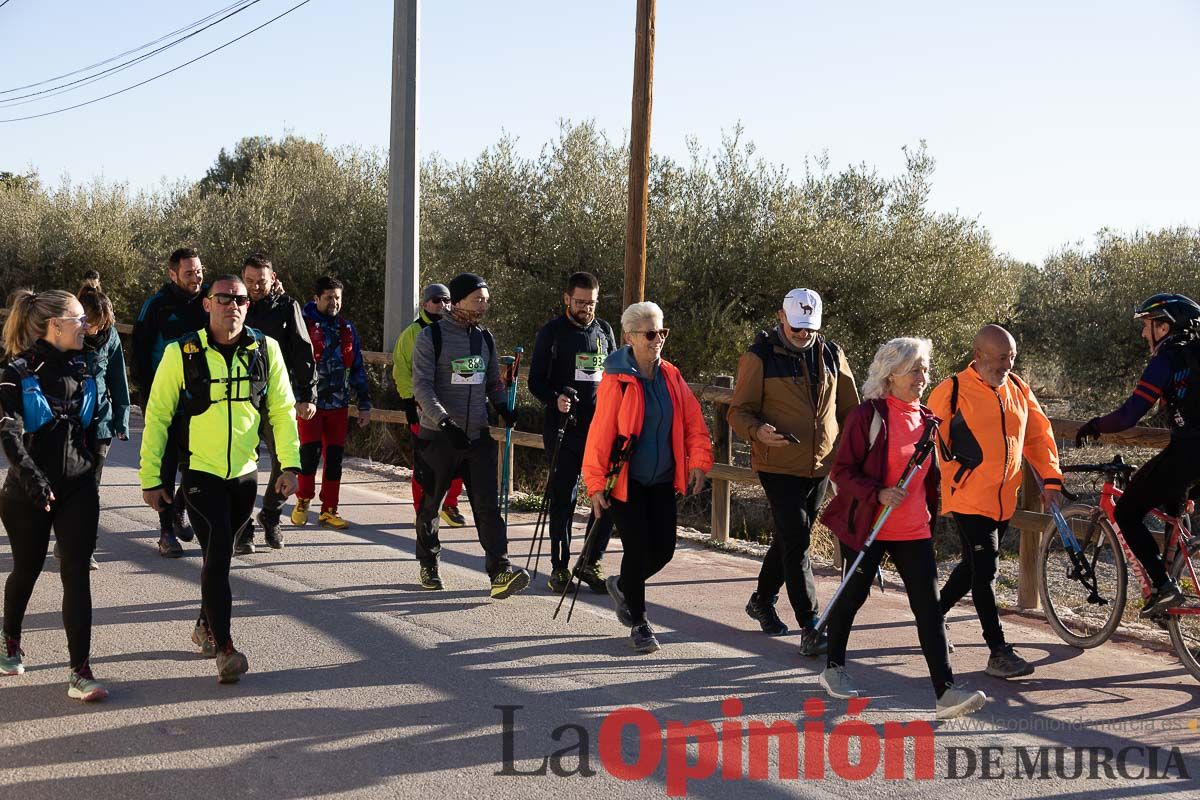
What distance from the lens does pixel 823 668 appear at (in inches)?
233

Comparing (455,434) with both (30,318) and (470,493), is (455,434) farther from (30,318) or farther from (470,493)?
(30,318)

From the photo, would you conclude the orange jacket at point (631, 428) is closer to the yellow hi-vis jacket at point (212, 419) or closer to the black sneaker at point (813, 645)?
the black sneaker at point (813, 645)

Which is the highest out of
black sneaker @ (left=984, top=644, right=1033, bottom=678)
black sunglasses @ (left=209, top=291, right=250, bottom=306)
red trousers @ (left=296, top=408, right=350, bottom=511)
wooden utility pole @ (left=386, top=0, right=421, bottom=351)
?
wooden utility pole @ (left=386, top=0, right=421, bottom=351)

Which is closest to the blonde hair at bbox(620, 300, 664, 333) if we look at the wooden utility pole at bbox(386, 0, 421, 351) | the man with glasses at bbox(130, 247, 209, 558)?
the man with glasses at bbox(130, 247, 209, 558)

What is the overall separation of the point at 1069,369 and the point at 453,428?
19.5 m

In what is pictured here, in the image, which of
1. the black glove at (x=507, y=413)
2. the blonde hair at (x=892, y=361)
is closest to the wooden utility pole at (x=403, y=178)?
the black glove at (x=507, y=413)

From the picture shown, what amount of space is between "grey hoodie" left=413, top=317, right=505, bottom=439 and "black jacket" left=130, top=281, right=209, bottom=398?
5.98 feet

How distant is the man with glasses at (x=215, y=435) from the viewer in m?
5.38

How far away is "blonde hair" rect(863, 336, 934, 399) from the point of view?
5.22m

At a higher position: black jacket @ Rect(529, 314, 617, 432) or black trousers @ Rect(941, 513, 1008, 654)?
black jacket @ Rect(529, 314, 617, 432)

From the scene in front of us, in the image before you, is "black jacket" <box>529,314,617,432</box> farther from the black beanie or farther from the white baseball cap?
the white baseball cap

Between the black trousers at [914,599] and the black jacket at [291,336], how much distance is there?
165 inches

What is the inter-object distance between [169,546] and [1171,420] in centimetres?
620

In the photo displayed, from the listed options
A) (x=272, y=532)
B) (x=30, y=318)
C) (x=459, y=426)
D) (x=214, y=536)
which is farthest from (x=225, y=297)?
(x=272, y=532)
